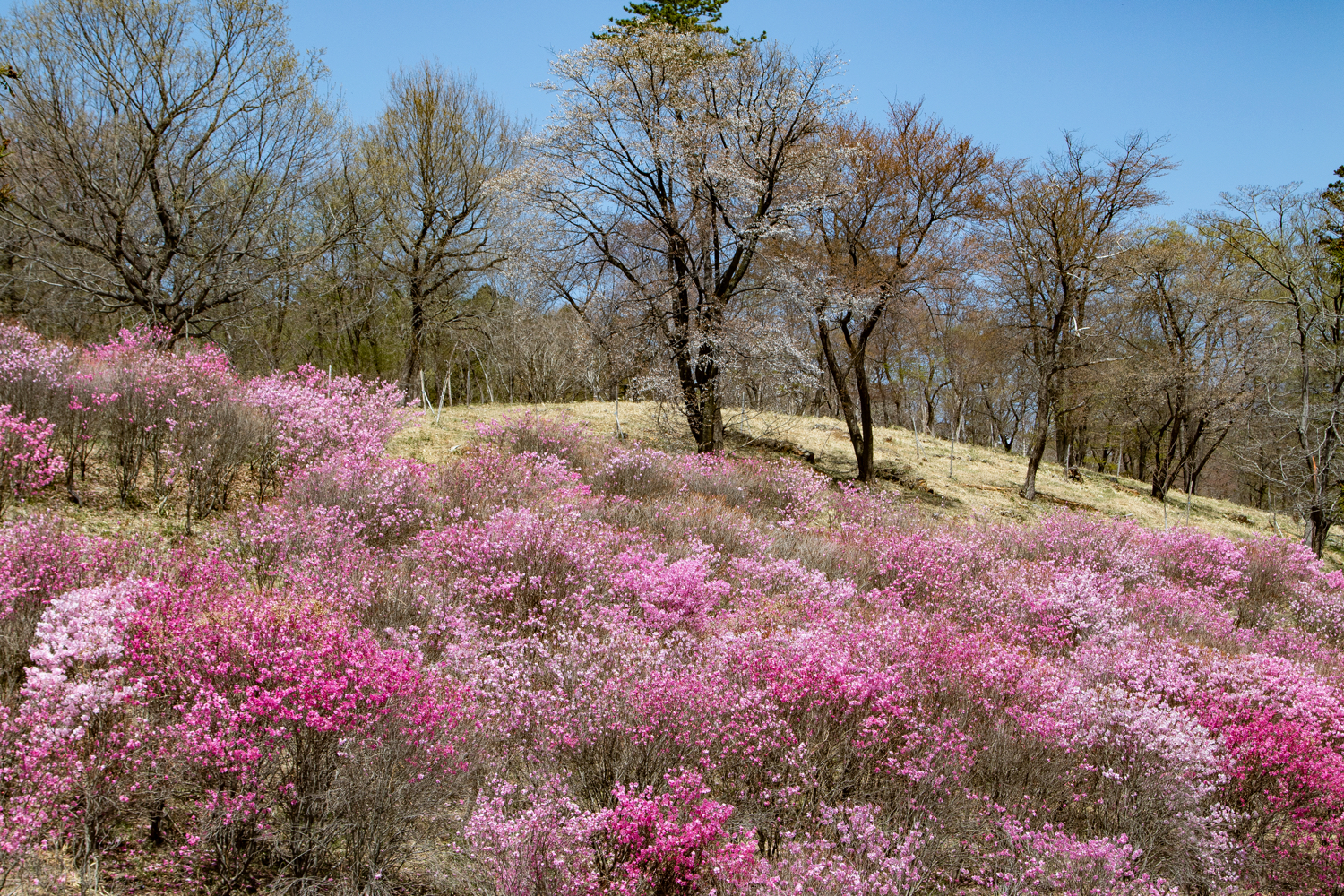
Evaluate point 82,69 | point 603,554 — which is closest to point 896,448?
point 603,554

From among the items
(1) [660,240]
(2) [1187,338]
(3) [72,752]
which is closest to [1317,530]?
(2) [1187,338]

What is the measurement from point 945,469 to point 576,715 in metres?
17.6

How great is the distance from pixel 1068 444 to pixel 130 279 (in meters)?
28.8

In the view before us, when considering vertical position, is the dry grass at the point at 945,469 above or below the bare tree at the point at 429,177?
below

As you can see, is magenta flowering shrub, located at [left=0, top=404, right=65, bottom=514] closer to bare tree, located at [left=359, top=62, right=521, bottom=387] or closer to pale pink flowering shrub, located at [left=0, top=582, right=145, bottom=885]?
pale pink flowering shrub, located at [left=0, top=582, right=145, bottom=885]

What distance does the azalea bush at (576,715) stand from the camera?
3.41 meters

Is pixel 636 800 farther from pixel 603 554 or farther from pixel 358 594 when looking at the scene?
pixel 603 554

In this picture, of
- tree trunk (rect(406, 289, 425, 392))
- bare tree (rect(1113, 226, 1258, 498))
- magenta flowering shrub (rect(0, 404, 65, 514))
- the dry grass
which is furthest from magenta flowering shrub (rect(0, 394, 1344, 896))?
bare tree (rect(1113, 226, 1258, 498))

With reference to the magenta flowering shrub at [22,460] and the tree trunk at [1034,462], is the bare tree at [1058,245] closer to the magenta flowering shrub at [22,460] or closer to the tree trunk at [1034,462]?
the tree trunk at [1034,462]

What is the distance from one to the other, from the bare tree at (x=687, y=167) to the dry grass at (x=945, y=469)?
2990 millimetres

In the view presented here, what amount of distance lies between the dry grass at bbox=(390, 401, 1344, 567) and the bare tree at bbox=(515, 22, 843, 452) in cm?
299

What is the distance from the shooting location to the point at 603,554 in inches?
289

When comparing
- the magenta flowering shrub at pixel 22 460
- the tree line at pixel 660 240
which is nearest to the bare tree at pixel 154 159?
the tree line at pixel 660 240

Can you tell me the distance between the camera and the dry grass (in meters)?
15.0
